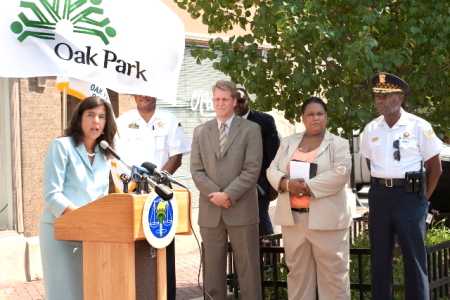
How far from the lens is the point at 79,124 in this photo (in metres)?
5.37

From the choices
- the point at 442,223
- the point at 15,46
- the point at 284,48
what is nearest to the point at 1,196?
the point at 284,48

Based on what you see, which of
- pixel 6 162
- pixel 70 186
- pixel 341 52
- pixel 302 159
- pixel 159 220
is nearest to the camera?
pixel 159 220

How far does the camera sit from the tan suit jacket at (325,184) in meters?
6.98

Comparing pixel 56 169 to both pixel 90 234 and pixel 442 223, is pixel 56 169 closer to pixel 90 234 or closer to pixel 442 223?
pixel 90 234

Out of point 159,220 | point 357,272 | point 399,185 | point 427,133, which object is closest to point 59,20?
point 159,220

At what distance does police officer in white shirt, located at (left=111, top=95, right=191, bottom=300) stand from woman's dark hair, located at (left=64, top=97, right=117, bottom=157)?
1725 millimetres

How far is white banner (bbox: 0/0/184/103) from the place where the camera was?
5594 mm

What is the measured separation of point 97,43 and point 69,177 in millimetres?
1309

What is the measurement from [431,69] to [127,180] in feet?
14.8

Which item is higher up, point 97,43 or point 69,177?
point 97,43

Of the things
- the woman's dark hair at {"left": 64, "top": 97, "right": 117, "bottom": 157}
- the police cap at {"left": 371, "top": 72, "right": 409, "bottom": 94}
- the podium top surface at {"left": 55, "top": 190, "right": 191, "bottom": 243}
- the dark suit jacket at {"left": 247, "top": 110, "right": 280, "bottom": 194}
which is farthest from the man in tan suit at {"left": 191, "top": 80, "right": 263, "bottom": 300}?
the podium top surface at {"left": 55, "top": 190, "right": 191, "bottom": 243}

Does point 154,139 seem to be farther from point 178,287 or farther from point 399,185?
point 178,287

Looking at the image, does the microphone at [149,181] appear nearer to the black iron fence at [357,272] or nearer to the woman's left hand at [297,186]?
the woman's left hand at [297,186]

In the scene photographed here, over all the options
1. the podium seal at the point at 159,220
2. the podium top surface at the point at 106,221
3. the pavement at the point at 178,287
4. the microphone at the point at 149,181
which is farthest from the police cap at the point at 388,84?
the pavement at the point at 178,287
